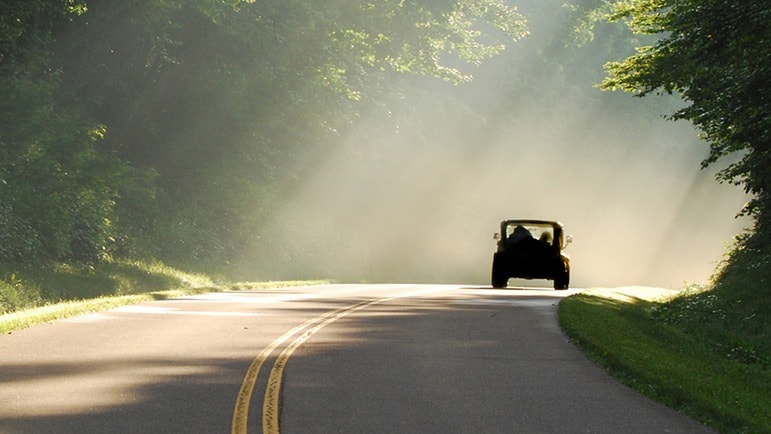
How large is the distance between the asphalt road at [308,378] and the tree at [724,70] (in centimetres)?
535

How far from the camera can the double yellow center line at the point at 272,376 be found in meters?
12.4

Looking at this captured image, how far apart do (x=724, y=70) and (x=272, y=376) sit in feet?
48.0

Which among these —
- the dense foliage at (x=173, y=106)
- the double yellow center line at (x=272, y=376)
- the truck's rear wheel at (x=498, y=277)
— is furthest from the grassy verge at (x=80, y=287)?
the truck's rear wheel at (x=498, y=277)

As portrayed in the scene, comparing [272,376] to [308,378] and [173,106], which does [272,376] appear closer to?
[308,378]

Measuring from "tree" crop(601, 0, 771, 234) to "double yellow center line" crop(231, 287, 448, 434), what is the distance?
841 cm

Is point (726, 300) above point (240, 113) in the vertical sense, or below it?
below

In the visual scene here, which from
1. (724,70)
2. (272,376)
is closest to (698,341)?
(724,70)

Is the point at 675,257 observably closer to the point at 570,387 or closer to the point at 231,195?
the point at 231,195

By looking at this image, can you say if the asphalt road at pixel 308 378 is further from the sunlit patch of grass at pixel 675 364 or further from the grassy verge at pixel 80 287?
the grassy verge at pixel 80 287

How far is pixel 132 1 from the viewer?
41000 millimetres

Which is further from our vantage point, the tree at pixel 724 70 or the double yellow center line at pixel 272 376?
the tree at pixel 724 70

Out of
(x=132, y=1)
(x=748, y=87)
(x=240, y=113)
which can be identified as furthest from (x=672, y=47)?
(x=240, y=113)

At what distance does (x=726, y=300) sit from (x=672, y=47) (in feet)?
19.7

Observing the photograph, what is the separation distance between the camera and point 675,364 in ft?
60.1
